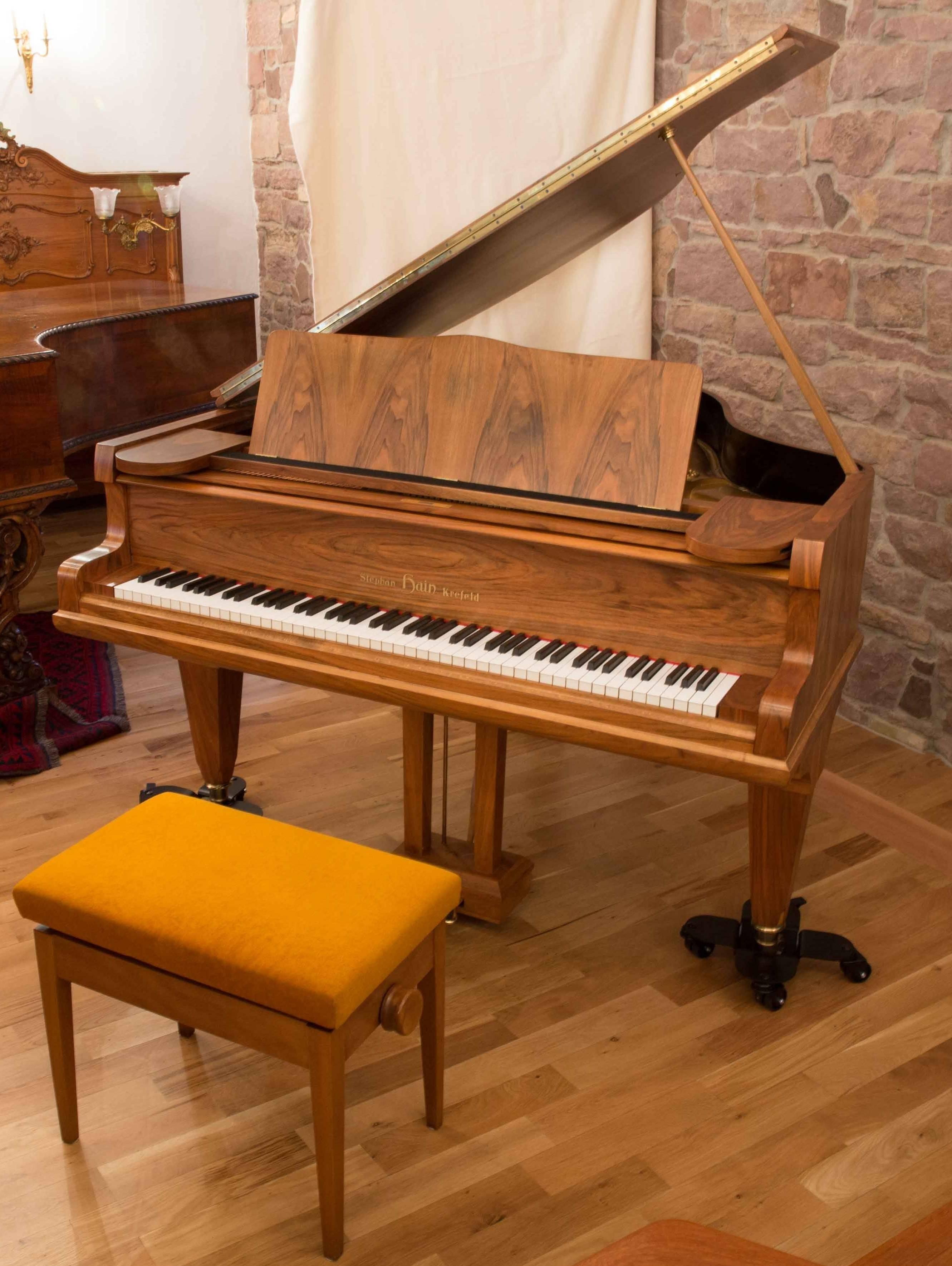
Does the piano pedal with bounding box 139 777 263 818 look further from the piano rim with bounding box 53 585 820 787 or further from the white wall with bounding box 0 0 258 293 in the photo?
the white wall with bounding box 0 0 258 293

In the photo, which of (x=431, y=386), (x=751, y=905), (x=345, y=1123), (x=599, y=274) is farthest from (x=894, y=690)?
(x=345, y=1123)

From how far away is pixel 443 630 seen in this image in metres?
2.32

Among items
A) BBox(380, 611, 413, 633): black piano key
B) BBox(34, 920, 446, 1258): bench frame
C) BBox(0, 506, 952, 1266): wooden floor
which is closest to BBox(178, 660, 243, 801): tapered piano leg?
BBox(0, 506, 952, 1266): wooden floor

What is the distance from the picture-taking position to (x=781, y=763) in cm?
196

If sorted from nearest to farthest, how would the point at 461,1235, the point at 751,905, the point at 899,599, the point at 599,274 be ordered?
the point at 461,1235 → the point at 751,905 → the point at 899,599 → the point at 599,274

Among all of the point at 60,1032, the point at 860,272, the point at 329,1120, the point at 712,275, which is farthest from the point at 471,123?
the point at 329,1120

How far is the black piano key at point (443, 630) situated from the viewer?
2.30m

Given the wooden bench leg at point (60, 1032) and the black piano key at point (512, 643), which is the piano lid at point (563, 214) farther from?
the wooden bench leg at point (60, 1032)

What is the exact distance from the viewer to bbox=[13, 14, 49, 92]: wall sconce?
5289 millimetres

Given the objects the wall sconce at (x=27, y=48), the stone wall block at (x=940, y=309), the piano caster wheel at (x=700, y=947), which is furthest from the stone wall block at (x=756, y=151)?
the wall sconce at (x=27, y=48)

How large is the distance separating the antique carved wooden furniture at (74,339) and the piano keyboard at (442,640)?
3.13ft

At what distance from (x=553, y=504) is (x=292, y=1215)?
1.28 m

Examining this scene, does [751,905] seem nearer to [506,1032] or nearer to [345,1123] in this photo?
[506,1032]

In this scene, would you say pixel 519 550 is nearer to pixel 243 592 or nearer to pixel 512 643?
pixel 512 643
